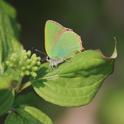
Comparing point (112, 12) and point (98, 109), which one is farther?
point (112, 12)

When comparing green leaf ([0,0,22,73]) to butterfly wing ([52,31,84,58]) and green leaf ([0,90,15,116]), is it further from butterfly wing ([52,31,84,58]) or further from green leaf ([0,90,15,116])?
butterfly wing ([52,31,84,58])

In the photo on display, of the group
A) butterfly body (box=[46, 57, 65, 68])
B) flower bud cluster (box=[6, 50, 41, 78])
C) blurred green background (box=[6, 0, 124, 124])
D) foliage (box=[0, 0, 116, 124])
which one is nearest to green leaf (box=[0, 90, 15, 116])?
foliage (box=[0, 0, 116, 124])

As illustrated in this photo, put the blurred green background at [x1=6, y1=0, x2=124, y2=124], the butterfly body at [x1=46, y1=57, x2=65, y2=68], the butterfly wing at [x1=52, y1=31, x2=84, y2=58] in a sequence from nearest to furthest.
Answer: the butterfly wing at [x1=52, y1=31, x2=84, y2=58]
the butterfly body at [x1=46, y1=57, x2=65, y2=68]
the blurred green background at [x1=6, y1=0, x2=124, y2=124]

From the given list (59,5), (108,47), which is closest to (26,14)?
(59,5)

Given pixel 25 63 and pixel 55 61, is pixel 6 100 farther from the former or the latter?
pixel 55 61

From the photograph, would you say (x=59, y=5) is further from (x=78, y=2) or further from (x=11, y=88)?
(x=11, y=88)

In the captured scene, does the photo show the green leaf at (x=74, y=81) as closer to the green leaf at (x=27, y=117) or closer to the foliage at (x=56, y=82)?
the foliage at (x=56, y=82)
